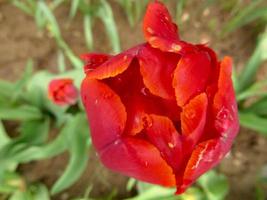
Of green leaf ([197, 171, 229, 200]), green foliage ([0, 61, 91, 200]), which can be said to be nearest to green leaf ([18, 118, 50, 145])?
green foliage ([0, 61, 91, 200])

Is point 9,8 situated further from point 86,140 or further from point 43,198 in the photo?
point 86,140

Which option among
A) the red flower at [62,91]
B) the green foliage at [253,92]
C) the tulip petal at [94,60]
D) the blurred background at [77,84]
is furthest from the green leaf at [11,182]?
the tulip petal at [94,60]

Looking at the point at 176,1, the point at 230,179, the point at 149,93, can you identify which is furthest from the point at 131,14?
the point at 149,93

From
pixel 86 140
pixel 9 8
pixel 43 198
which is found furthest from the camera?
pixel 9 8

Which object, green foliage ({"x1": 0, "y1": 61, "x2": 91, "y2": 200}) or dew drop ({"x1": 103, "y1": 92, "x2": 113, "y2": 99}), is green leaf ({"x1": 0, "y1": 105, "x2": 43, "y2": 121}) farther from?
dew drop ({"x1": 103, "y1": 92, "x2": 113, "y2": 99})

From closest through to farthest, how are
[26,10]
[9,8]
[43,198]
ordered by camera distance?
[43,198], [26,10], [9,8]

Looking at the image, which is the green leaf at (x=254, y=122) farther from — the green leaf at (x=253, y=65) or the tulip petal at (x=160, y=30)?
the tulip petal at (x=160, y=30)
